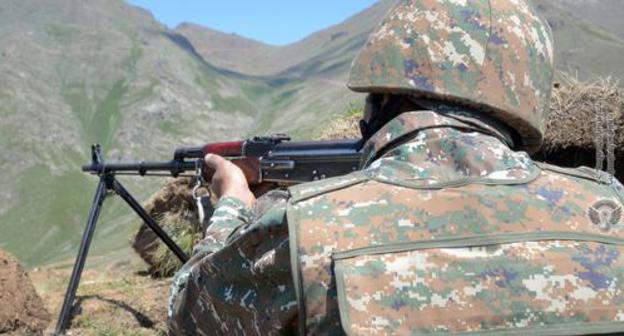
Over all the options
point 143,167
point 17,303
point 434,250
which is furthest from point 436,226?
point 17,303

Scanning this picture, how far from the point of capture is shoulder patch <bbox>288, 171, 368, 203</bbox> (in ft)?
7.07

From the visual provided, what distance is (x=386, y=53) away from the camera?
8.15 feet

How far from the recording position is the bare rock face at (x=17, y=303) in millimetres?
6492

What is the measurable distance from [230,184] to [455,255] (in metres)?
1.32

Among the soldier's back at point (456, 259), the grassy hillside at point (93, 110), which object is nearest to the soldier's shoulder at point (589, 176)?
the soldier's back at point (456, 259)

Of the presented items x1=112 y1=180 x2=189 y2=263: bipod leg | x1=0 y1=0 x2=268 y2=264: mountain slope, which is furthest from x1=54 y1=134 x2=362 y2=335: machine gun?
x1=0 y1=0 x2=268 y2=264: mountain slope

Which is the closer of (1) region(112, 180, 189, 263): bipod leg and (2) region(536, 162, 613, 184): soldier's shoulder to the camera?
(2) region(536, 162, 613, 184): soldier's shoulder

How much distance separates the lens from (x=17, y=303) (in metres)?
6.64

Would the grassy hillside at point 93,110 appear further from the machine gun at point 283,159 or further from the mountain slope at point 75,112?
the machine gun at point 283,159

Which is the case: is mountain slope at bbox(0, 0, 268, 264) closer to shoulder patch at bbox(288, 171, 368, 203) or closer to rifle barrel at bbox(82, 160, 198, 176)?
rifle barrel at bbox(82, 160, 198, 176)

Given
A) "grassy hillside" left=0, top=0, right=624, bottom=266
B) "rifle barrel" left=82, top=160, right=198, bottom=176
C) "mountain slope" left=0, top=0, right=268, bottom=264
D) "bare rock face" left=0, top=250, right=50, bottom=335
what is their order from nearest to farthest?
"rifle barrel" left=82, top=160, right=198, bottom=176, "bare rock face" left=0, top=250, right=50, bottom=335, "grassy hillside" left=0, top=0, right=624, bottom=266, "mountain slope" left=0, top=0, right=268, bottom=264

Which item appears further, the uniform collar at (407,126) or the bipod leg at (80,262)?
the bipod leg at (80,262)

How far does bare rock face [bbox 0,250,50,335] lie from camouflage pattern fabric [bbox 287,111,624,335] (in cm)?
521

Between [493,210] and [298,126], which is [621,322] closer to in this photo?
[493,210]
